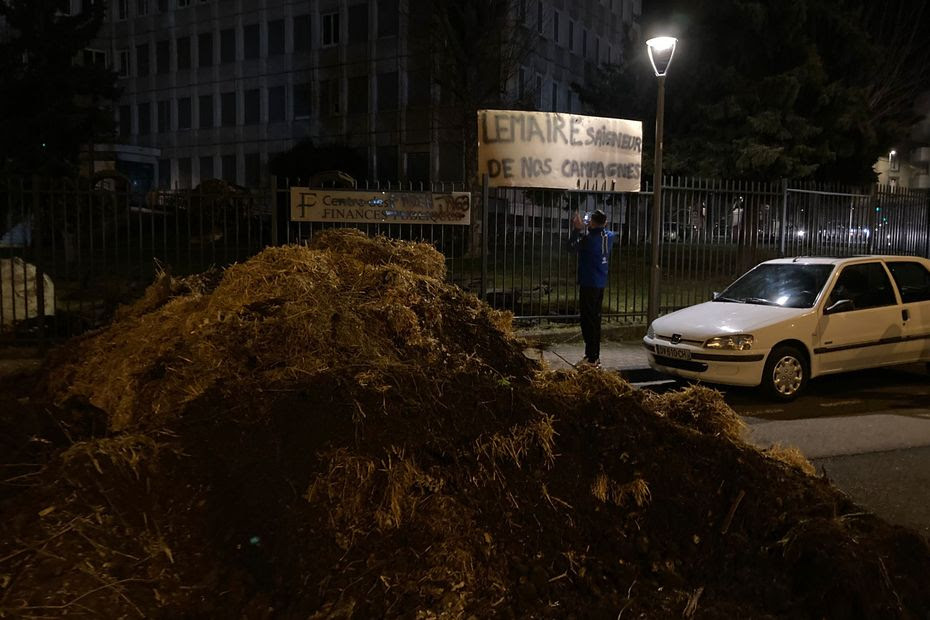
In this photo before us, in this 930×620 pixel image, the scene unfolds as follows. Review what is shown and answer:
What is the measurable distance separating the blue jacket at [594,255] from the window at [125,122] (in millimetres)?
43673

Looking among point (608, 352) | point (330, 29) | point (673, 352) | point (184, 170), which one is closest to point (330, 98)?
point (330, 29)

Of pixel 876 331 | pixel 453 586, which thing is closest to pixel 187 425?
pixel 453 586

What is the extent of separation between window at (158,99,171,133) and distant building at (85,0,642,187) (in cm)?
8

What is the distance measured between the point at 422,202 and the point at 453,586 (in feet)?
25.5

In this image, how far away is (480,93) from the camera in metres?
20.9

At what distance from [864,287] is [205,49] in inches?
1599

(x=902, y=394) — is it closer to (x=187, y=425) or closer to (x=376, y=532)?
(x=376, y=532)

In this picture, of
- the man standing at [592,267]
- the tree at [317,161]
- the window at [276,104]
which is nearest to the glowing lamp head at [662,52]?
the man standing at [592,267]

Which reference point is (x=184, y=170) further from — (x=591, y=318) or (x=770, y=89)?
(x=591, y=318)

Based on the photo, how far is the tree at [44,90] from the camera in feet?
79.2

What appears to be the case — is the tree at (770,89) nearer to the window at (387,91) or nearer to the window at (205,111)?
the window at (387,91)

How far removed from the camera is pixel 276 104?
39.4 metres

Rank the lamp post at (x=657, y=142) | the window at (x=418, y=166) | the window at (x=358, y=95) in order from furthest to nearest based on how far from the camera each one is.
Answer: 1. the window at (x=358, y=95)
2. the window at (x=418, y=166)
3. the lamp post at (x=657, y=142)

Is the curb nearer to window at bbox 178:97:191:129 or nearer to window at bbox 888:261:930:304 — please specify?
window at bbox 888:261:930:304
